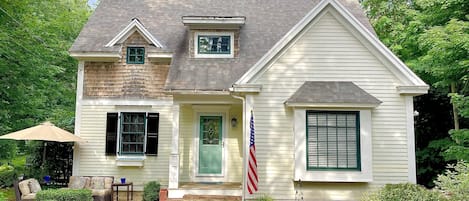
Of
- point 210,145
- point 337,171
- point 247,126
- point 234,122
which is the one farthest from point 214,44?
point 337,171

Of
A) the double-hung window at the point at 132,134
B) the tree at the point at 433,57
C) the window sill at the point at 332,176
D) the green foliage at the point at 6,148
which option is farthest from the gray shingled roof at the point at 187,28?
the green foliage at the point at 6,148

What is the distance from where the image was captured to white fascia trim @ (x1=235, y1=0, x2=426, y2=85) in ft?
29.0

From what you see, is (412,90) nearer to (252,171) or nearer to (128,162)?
(252,171)

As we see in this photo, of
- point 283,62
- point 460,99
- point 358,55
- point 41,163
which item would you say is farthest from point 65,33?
point 460,99

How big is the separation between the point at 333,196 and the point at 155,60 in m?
6.72

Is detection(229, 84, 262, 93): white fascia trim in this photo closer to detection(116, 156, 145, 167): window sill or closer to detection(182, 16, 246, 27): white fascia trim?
detection(182, 16, 246, 27): white fascia trim

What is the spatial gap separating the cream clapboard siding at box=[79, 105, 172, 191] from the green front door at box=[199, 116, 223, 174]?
1.08 meters

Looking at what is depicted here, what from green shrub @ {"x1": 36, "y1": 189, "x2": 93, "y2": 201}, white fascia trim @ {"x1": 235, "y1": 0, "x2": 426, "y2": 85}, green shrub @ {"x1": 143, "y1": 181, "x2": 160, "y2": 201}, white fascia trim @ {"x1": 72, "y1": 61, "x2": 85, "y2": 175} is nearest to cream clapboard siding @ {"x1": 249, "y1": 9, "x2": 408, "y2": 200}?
white fascia trim @ {"x1": 235, "y1": 0, "x2": 426, "y2": 85}

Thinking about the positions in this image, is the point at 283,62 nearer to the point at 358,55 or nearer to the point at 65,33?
the point at 358,55

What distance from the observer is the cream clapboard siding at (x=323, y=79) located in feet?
28.6

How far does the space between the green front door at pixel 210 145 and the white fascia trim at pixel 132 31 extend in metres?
2.92

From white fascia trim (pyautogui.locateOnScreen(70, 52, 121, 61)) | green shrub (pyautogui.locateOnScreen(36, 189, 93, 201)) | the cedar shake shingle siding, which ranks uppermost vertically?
white fascia trim (pyautogui.locateOnScreen(70, 52, 121, 61))

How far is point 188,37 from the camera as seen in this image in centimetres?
1200

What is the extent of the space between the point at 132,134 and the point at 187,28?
4.09 meters
